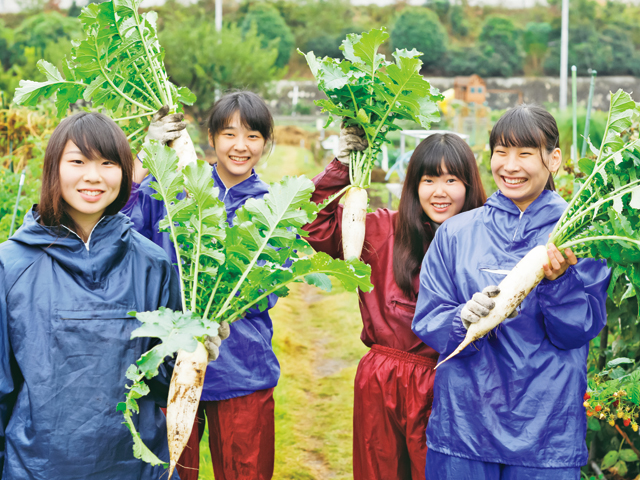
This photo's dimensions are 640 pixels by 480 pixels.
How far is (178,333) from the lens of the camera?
182 centimetres

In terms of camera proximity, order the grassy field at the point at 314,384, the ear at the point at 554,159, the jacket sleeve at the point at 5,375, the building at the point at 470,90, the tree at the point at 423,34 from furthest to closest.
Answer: the tree at the point at 423,34
the building at the point at 470,90
the grassy field at the point at 314,384
the ear at the point at 554,159
the jacket sleeve at the point at 5,375

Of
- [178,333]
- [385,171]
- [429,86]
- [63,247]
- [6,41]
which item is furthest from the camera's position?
[6,41]

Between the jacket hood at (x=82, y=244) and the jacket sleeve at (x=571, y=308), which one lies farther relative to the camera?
the jacket sleeve at (x=571, y=308)

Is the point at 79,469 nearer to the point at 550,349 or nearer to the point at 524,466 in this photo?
the point at 524,466

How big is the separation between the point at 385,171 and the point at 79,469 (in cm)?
1128

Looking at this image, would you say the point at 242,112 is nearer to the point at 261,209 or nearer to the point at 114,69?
the point at 114,69

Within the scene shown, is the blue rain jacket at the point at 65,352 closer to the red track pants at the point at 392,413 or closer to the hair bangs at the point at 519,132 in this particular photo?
the red track pants at the point at 392,413

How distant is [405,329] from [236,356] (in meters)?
0.75

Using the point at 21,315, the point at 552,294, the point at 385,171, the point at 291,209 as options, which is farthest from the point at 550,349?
the point at 385,171

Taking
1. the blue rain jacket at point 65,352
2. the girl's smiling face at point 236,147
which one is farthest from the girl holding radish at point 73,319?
the girl's smiling face at point 236,147

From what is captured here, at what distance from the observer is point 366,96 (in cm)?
267

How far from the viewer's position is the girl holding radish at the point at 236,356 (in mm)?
2684

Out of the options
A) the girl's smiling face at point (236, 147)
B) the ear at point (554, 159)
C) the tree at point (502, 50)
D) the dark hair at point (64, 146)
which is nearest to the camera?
the dark hair at point (64, 146)

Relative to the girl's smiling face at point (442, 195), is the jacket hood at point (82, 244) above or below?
below
